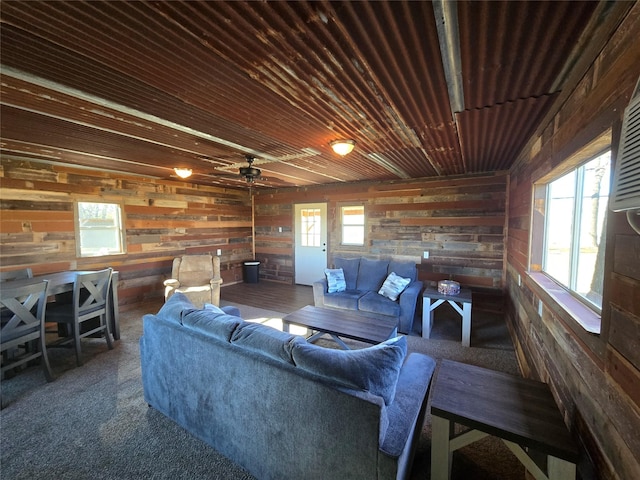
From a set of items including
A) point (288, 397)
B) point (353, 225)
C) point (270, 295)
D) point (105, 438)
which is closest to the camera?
point (288, 397)

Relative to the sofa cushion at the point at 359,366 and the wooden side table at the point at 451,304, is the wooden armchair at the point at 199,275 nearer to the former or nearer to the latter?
the wooden side table at the point at 451,304

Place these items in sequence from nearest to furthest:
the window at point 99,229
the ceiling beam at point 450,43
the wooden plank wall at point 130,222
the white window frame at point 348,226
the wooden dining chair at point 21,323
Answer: the ceiling beam at point 450,43
the wooden dining chair at point 21,323
the wooden plank wall at point 130,222
the window at point 99,229
the white window frame at point 348,226

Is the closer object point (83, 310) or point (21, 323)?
point (21, 323)

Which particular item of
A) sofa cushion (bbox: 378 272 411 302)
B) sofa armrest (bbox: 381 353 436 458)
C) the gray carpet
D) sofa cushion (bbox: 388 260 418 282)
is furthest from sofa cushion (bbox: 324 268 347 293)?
sofa armrest (bbox: 381 353 436 458)

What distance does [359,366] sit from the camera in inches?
50.6

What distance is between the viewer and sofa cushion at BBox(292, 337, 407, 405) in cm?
127

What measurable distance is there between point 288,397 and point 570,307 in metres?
1.63

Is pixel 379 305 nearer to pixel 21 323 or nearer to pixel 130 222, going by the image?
pixel 21 323

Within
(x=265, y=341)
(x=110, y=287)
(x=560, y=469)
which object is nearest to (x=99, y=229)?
(x=110, y=287)

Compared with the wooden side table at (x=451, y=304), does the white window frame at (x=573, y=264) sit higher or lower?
higher

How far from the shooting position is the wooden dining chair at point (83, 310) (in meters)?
2.79

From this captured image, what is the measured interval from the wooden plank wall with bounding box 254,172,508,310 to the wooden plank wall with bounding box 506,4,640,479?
2.75 meters

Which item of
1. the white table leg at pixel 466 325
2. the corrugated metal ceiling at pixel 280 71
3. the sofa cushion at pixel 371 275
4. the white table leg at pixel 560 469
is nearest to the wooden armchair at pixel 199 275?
the corrugated metal ceiling at pixel 280 71

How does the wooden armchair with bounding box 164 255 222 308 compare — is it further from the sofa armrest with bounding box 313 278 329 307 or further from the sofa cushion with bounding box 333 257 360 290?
the sofa cushion with bounding box 333 257 360 290
